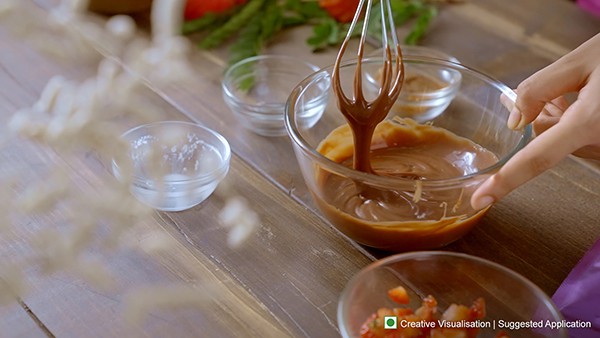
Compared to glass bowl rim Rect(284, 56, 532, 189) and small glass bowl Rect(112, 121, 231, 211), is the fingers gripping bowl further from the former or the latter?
small glass bowl Rect(112, 121, 231, 211)

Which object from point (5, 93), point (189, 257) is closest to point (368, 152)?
point (189, 257)

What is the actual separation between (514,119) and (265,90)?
1.47ft

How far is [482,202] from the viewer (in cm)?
94

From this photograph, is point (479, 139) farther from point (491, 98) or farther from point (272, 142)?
point (272, 142)

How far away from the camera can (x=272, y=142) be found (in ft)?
4.07

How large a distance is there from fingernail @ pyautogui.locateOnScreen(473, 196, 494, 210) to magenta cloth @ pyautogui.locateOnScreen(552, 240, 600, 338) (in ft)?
0.43

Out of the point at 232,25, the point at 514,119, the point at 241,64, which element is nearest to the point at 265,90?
the point at 241,64

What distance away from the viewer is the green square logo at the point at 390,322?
853 mm

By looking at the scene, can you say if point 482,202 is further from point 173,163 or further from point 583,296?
point 173,163

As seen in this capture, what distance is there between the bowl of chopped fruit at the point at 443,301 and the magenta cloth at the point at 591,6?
835 mm

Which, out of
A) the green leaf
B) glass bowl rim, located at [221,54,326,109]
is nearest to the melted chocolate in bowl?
glass bowl rim, located at [221,54,326,109]

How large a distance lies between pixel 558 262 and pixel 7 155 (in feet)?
2.48

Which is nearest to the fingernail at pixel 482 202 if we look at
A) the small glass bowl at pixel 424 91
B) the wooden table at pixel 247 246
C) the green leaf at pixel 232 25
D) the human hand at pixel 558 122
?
the human hand at pixel 558 122

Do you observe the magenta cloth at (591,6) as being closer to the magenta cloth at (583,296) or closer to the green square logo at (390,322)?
the magenta cloth at (583,296)
